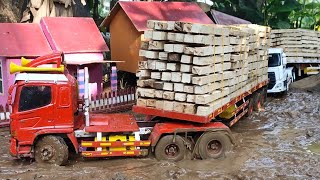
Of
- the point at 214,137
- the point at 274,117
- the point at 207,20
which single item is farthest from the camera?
the point at 207,20

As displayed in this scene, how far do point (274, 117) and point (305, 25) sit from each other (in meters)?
19.5

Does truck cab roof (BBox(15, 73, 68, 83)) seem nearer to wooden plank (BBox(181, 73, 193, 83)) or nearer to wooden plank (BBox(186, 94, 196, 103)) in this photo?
wooden plank (BBox(181, 73, 193, 83))

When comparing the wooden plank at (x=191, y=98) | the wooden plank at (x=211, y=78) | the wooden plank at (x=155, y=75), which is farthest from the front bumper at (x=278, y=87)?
the wooden plank at (x=155, y=75)

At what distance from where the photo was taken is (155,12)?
56.7 feet

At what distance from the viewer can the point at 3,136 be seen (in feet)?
36.8

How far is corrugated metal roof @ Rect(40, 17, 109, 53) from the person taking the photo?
14.4 meters

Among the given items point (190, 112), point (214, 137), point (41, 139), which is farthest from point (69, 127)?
point (214, 137)

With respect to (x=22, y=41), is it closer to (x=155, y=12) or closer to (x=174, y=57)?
(x=155, y=12)

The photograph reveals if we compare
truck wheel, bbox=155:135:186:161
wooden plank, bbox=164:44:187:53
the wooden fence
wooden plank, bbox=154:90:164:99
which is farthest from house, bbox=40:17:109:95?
truck wheel, bbox=155:135:186:161

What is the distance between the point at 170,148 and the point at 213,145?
1044 mm

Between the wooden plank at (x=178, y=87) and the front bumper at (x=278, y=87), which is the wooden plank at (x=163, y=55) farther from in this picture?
the front bumper at (x=278, y=87)

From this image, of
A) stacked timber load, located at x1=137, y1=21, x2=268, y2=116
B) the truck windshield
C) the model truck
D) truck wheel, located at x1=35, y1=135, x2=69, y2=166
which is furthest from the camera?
the truck windshield

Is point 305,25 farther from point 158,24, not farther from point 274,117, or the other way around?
point 158,24

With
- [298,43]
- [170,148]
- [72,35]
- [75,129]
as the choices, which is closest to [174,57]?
[170,148]
